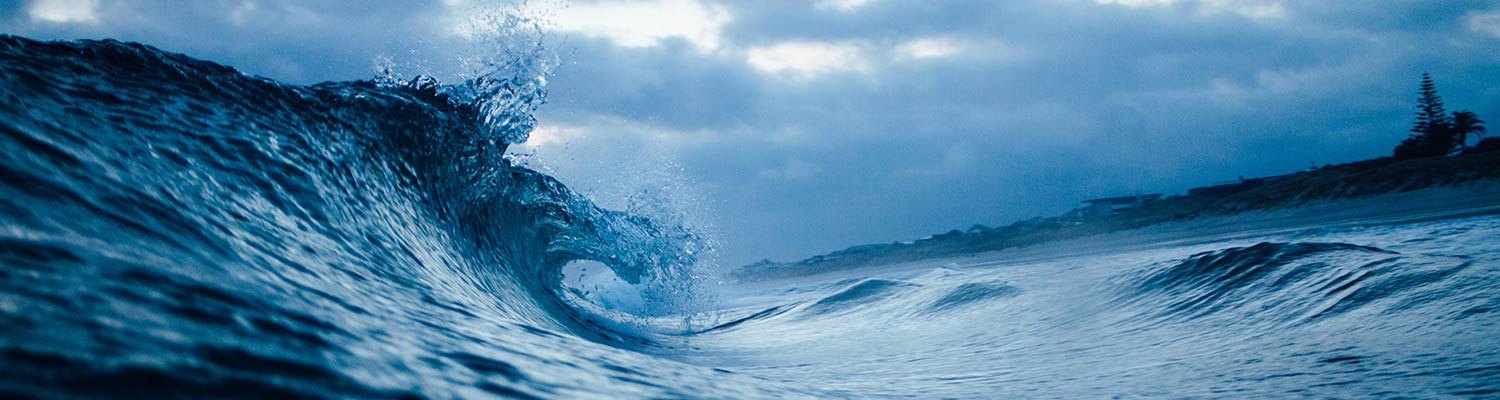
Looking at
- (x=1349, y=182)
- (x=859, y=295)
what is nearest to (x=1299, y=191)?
(x=1349, y=182)

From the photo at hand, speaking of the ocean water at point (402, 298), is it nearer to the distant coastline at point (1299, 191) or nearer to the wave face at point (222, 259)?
the wave face at point (222, 259)

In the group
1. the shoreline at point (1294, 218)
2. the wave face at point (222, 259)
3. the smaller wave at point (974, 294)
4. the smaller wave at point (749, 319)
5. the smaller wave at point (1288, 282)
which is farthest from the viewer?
the shoreline at point (1294, 218)

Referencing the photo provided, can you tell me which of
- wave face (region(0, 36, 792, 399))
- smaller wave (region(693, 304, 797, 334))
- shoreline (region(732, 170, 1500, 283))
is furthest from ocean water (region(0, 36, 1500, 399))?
shoreline (region(732, 170, 1500, 283))

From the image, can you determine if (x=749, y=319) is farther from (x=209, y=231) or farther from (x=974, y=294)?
(x=209, y=231)

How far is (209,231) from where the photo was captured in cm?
116

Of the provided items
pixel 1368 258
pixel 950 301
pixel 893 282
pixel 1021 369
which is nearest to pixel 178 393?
pixel 1021 369

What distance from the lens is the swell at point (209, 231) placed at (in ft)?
2.21

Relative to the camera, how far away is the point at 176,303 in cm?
78

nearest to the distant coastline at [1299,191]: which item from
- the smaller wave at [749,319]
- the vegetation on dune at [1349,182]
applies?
the vegetation on dune at [1349,182]

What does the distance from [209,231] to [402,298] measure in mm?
319

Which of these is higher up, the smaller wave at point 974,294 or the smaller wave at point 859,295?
the smaller wave at point 859,295

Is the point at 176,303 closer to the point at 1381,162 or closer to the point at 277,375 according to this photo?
the point at 277,375

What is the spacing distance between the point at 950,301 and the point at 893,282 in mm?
1779

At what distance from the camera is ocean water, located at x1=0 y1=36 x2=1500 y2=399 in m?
0.73
